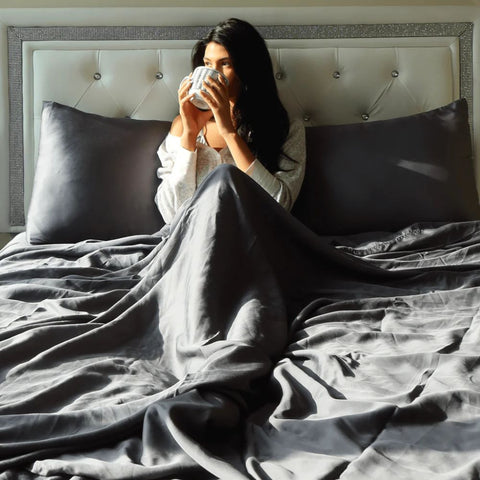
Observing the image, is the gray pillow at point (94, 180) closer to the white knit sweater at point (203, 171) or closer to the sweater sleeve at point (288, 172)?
the white knit sweater at point (203, 171)

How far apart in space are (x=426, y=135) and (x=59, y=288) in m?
1.13

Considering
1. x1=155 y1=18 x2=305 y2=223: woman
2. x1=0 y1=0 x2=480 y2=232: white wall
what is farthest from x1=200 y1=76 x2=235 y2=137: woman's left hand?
x1=0 y1=0 x2=480 y2=232: white wall

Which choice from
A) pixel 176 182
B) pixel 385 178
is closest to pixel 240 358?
pixel 176 182

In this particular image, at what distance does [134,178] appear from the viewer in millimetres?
2006

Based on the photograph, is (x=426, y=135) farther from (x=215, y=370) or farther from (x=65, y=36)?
(x=215, y=370)

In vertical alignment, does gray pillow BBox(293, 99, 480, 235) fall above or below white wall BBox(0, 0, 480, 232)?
below

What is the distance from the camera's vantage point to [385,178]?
6.59 ft

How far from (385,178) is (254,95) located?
0.42m

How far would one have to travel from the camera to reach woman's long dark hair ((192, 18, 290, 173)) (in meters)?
2.06

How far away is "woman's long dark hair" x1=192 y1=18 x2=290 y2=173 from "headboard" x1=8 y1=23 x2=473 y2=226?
0.23 m

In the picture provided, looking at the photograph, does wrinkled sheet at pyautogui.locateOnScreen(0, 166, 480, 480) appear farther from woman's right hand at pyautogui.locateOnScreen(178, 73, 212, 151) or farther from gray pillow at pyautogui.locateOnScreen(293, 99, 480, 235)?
woman's right hand at pyautogui.locateOnScreen(178, 73, 212, 151)

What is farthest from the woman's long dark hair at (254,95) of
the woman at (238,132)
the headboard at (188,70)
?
the headboard at (188,70)

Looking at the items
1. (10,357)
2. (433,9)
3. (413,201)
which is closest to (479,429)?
(10,357)

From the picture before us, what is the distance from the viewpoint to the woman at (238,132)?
6.41ft
